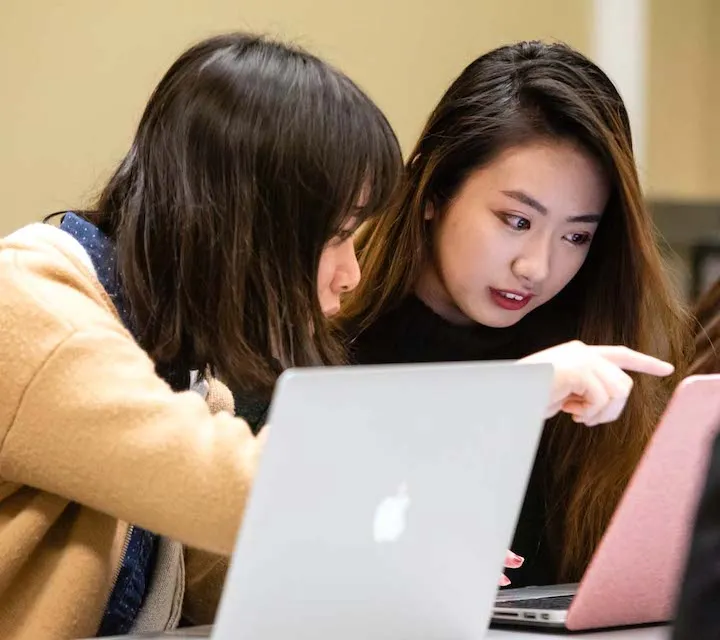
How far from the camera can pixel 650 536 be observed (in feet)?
3.15

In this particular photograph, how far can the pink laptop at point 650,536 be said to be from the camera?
912 millimetres

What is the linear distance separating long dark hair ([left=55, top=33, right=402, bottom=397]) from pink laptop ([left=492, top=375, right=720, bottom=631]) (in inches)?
11.3

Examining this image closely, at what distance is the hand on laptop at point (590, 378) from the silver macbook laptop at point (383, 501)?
0.29 feet

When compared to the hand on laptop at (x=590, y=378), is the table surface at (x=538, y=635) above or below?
below

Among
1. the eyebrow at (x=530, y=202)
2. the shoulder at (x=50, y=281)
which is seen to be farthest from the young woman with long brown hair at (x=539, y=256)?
the shoulder at (x=50, y=281)

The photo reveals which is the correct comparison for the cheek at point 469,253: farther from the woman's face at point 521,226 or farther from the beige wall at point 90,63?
the beige wall at point 90,63

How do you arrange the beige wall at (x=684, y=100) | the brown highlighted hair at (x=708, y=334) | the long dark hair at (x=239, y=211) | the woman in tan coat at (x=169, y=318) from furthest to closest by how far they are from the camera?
the beige wall at (x=684, y=100)
the brown highlighted hair at (x=708, y=334)
the long dark hair at (x=239, y=211)
the woman in tan coat at (x=169, y=318)

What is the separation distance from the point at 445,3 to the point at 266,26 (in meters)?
0.47

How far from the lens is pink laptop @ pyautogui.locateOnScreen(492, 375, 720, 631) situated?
0.91 meters

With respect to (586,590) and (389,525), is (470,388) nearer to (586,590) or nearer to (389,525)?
(389,525)

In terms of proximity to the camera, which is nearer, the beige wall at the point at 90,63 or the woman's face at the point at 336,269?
the woman's face at the point at 336,269

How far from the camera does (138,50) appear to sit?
204 centimetres

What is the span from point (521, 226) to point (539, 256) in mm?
41

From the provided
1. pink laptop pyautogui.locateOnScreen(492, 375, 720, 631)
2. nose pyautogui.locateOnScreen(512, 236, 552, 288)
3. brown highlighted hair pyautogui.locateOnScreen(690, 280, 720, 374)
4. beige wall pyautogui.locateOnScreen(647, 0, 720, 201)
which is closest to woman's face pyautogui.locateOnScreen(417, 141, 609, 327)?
nose pyautogui.locateOnScreen(512, 236, 552, 288)
